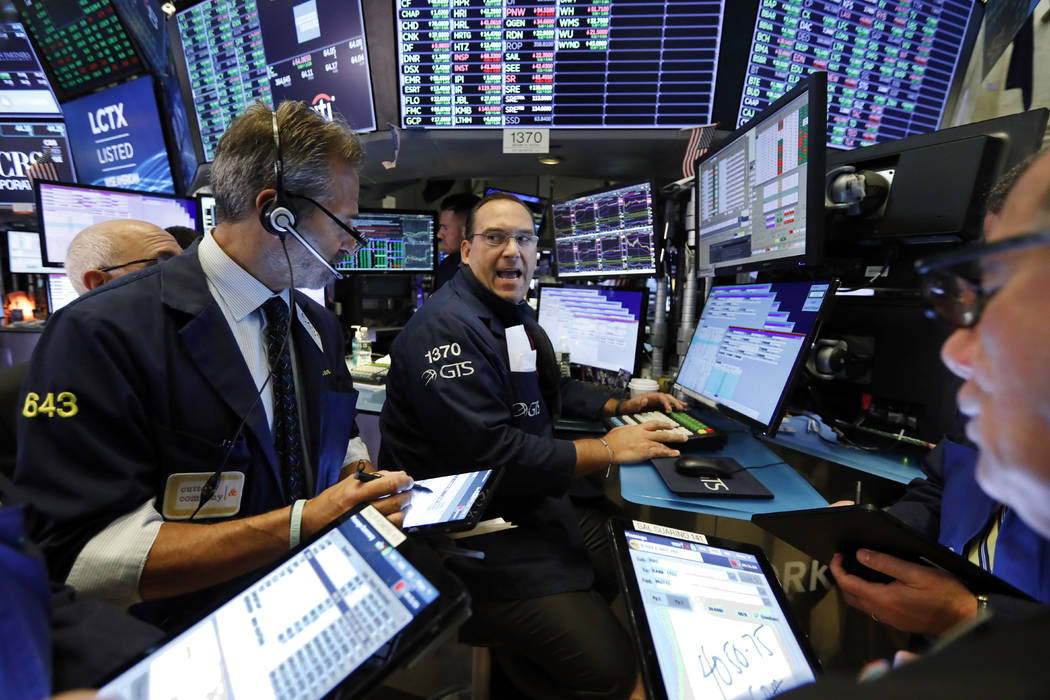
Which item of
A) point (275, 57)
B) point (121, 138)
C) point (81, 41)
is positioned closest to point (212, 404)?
point (275, 57)

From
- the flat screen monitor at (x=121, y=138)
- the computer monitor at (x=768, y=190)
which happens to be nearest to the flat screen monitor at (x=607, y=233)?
the computer monitor at (x=768, y=190)

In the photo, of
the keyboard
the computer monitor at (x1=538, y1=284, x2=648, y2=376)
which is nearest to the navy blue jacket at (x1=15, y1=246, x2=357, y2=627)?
the keyboard

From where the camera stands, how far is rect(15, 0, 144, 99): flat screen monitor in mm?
2600

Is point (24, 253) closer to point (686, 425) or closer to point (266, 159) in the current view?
point (266, 159)

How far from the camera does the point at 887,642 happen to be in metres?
1.40

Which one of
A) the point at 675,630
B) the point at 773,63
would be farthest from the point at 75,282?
the point at 773,63

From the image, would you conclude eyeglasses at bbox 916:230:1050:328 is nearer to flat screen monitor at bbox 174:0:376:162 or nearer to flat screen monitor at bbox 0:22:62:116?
flat screen monitor at bbox 174:0:376:162

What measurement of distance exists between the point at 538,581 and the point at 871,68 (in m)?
2.66

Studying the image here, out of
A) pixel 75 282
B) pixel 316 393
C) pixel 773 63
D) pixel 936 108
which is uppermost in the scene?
pixel 773 63

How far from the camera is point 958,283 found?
379mm

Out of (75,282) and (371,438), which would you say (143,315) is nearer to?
(75,282)

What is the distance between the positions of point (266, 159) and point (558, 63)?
1.56 metres

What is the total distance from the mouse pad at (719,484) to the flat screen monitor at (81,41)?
3.62 m

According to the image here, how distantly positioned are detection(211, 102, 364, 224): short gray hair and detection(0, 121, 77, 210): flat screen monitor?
315cm
